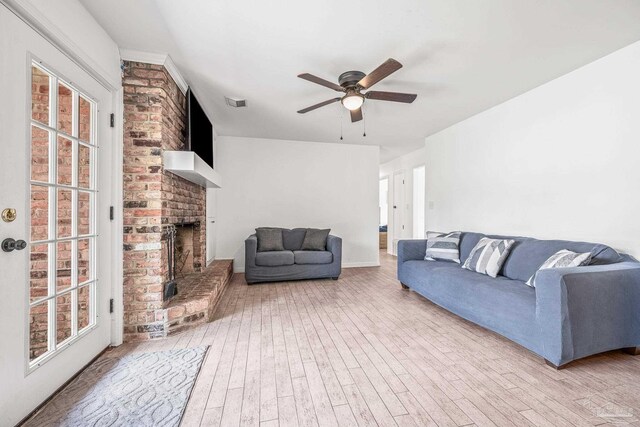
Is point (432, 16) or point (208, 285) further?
point (208, 285)

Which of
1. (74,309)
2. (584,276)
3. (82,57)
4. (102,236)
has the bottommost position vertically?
(74,309)

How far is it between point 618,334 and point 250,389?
104 inches

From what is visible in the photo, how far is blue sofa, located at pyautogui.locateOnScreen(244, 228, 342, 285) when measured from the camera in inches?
163

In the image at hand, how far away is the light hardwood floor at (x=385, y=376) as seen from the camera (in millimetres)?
1482

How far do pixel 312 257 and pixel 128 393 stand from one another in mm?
2881

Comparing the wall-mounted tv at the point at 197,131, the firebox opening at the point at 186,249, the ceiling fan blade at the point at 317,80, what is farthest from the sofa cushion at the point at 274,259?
the ceiling fan blade at the point at 317,80

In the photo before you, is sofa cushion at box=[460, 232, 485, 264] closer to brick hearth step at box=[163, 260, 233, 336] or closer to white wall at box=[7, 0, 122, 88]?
brick hearth step at box=[163, 260, 233, 336]

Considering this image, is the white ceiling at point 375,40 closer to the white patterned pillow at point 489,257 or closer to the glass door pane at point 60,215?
the glass door pane at point 60,215

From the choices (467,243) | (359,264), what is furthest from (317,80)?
(359,264)

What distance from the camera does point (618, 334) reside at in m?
2.03

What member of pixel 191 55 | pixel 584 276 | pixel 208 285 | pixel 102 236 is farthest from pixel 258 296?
pixel 584 276

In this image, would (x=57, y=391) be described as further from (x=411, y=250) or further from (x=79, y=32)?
(x=411, y=250)

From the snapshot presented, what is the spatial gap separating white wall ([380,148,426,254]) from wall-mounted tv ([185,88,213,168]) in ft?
14.0

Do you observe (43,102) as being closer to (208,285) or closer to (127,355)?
(127,355)
